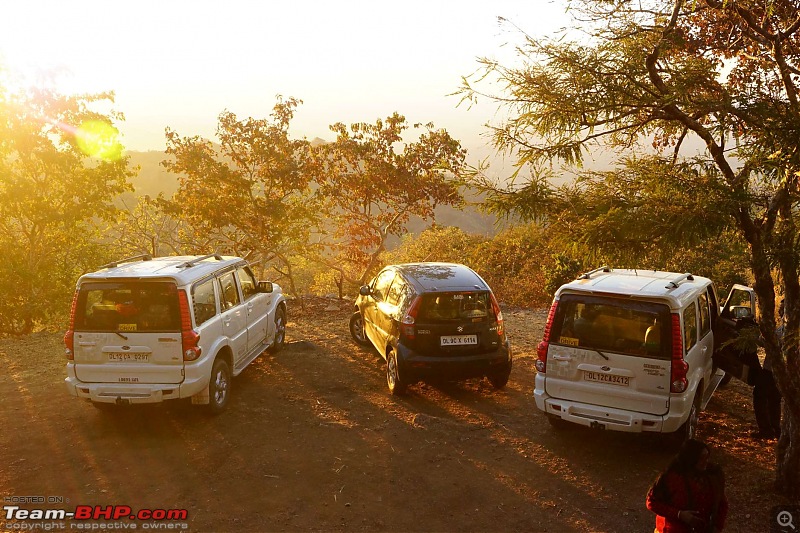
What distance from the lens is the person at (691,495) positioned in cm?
380

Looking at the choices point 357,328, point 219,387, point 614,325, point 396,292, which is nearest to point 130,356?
point 219,387

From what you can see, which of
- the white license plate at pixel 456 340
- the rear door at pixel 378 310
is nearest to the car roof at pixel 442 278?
the rear door at pixel 378 310

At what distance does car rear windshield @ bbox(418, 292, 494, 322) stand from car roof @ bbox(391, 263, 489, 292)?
0.10 metres

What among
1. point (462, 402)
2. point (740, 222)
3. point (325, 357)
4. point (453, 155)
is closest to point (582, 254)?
point (740, 222)

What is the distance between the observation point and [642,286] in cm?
642

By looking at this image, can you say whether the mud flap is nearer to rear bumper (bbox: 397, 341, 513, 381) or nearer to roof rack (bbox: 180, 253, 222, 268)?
roof rack (bbox: 180, 253, 222, 268)

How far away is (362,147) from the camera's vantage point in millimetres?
14977

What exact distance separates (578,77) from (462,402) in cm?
492

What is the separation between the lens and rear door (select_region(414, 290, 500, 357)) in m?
8.05

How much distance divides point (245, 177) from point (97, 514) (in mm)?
11418

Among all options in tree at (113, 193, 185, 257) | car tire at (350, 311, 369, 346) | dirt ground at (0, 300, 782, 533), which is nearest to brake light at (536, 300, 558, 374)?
Result: dirt ground at (0, 300, 782, 533)

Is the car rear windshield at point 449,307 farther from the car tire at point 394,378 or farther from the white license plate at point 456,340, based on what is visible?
the car tire at point 394,378

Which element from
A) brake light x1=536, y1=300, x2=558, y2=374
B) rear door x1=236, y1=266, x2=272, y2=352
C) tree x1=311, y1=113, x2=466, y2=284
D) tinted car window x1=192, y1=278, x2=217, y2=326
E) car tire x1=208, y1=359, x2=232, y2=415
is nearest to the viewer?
brake light x1=536, y1=300, x2=558, y2=374

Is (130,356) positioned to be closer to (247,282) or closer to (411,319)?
(247,282)
